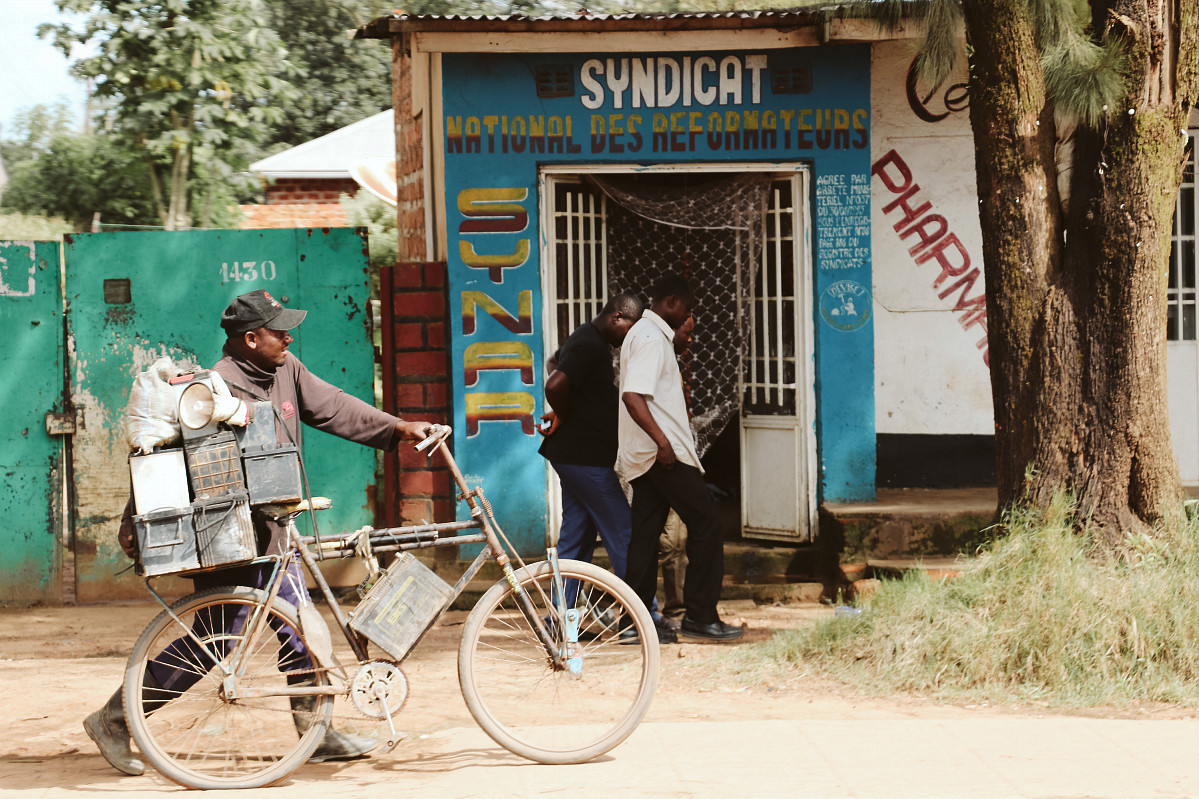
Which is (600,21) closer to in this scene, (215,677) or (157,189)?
(215,677)

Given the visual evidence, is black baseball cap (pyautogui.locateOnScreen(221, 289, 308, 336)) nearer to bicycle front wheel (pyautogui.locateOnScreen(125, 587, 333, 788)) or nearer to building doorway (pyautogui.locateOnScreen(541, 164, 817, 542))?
bicycle front wheel (pyautogui.locateOnScreen(125, 587, 333, 788))

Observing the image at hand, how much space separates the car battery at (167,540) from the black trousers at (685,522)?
259 cm

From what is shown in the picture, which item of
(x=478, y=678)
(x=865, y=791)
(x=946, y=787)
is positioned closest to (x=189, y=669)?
(x=478, y=678)

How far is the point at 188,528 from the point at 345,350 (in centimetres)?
349

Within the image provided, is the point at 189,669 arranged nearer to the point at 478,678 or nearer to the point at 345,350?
the point at 478,678

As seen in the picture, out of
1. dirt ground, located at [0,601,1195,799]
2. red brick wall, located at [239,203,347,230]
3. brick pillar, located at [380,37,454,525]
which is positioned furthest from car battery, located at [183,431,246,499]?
red brick wall, located at [239,203,347,230]

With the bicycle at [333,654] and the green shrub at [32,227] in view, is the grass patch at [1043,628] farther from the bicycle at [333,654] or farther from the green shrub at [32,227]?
the green shrub at [32,227]

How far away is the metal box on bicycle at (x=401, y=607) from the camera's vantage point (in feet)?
13.0

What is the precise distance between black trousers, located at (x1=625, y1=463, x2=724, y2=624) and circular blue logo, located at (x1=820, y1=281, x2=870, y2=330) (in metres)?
2.07

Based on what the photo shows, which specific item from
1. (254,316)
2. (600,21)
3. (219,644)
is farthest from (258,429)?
(600,21)

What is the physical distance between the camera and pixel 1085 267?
17.8ft

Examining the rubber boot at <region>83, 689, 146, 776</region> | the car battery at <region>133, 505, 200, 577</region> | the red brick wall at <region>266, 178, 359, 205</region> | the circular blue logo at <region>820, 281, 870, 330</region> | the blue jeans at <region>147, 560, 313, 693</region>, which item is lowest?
the rubber boot at <region>83, 689, 146, 776</region>

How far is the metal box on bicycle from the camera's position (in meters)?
3.97

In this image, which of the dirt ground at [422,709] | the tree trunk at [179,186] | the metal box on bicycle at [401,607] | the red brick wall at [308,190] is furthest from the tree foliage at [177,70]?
the metal box on bicycle at [401,607]
